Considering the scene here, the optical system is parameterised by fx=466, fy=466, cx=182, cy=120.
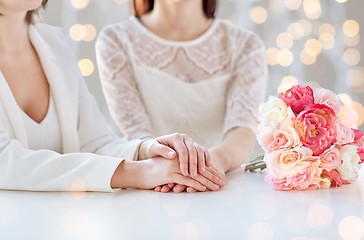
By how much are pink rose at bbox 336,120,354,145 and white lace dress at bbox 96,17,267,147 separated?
56 cm

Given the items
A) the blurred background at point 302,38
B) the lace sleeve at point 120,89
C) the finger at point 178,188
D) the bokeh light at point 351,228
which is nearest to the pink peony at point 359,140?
the bokeh light at point 351,228

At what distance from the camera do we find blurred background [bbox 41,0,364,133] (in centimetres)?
242

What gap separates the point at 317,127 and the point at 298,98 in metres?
0.09

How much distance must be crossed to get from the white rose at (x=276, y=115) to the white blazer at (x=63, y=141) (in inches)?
13.4

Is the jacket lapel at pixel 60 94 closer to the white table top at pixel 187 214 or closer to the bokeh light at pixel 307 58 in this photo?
the white table top at pixel 187 214

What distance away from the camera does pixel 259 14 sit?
2420mm

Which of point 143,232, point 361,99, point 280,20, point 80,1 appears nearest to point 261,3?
point 280,20

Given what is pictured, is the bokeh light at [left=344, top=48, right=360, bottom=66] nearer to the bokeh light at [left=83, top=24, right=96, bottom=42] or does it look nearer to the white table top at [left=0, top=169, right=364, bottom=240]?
the bokeh light at [left=83, top=24, right=96, bottom=42]

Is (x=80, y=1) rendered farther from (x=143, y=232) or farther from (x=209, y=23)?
(x=143, y=232)

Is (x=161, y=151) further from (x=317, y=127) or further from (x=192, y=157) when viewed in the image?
(x=317, y=127)

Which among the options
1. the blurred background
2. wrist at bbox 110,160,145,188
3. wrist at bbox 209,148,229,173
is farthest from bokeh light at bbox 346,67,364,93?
wrist at bbox 110,160,145,188

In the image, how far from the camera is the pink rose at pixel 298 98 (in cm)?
103

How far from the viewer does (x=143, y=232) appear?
0.72 m

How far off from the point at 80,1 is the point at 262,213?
68.8 inches
